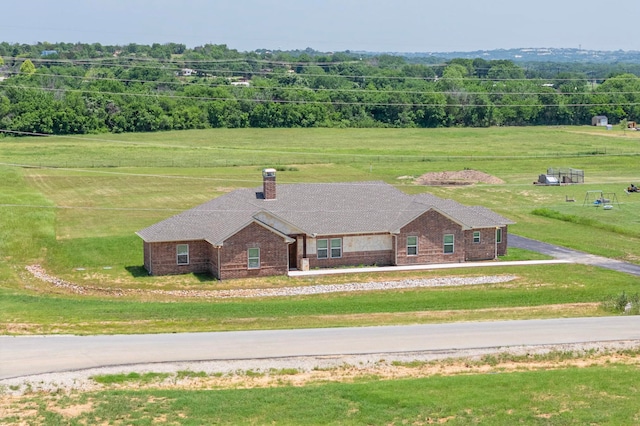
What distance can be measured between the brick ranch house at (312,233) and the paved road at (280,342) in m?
16.0

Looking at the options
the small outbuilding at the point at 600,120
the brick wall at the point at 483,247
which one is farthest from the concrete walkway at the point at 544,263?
the small outbuilding at the point at 600,120

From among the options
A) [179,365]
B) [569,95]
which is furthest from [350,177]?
[569,95]

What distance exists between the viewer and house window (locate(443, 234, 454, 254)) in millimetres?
56875

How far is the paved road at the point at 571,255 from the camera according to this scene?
55219 millimetres

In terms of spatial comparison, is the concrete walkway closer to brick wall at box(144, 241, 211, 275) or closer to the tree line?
brick wall at box(144, 241, 211, 275)

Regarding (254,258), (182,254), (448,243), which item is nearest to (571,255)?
(448,243)

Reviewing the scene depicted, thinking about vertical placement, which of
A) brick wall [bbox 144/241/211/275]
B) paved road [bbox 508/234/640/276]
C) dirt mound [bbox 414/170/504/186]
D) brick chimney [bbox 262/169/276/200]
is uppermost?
brick chimney [bbox 262/169/276/200]

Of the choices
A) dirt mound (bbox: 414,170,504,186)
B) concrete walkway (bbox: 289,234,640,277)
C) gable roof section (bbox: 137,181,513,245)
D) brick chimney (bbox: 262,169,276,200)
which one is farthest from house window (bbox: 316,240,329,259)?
dirt mound (bbox: 414,170,504,186)

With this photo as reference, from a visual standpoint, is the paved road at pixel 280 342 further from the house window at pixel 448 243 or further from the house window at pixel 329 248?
the house window at pixel 448 243

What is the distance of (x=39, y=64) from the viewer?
655 feet

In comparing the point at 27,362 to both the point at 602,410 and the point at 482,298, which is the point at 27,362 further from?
the point at 482,298

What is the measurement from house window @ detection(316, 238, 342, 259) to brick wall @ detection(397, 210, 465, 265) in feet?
11.2

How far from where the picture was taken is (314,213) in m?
56.8

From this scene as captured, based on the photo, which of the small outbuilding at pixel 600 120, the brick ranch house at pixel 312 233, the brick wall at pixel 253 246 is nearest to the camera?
the brick wall at pixel 253 246
